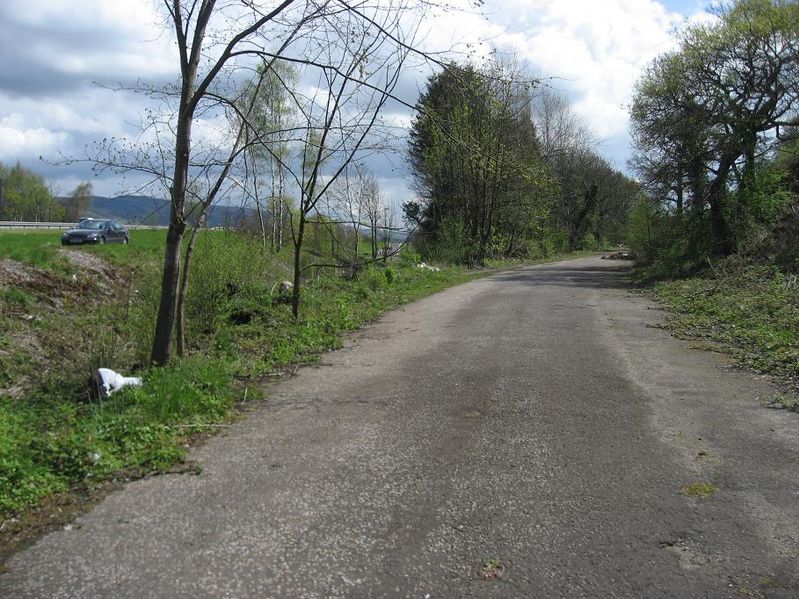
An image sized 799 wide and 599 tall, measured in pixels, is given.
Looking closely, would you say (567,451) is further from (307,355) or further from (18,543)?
(307,355)

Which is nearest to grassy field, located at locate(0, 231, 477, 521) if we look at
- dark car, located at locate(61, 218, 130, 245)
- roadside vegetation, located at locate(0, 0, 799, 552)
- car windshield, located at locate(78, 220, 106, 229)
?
roadside vegetation, located at locate(0, 0, 799, 552)

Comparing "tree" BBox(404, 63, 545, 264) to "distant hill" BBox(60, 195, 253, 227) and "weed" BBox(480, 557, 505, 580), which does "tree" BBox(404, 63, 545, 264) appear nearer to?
"distant hill" BBox(60, 195, 253, 227)

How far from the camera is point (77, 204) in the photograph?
7044 cm

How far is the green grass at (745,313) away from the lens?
8.58m

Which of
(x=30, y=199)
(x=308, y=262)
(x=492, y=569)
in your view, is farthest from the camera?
(x=30, y=199)

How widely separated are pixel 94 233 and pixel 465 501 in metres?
29.5

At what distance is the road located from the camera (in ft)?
11.2

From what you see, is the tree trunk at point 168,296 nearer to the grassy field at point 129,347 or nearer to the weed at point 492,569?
the grassy field at point 129,347

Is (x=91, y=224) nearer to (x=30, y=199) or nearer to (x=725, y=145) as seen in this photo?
(x=725, y=145)

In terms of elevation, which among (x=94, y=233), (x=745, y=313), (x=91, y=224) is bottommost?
(x=745, y=313)

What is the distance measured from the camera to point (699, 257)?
22.2 meters

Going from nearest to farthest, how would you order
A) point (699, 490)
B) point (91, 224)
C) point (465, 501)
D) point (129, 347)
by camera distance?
point (465, 501) → point (699, 490) → point (129, 347) → point (91, 224)

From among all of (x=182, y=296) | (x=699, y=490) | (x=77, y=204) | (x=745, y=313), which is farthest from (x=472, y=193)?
(x=77, y=204)

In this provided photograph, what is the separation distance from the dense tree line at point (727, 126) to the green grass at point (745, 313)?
376cm
